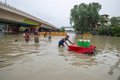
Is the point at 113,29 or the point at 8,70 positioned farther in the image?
the point at 113,29

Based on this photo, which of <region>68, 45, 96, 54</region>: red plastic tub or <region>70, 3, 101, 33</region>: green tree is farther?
<region>70, 3, 101, 33</region>: green tree

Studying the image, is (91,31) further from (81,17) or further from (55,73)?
(55,73)

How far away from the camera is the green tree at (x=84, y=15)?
70062mm

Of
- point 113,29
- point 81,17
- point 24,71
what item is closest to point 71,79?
point 24,71

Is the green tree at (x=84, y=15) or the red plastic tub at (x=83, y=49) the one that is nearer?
the red plastic tub at (x=83, y=49)

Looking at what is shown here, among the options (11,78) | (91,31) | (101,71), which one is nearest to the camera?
(11,78)

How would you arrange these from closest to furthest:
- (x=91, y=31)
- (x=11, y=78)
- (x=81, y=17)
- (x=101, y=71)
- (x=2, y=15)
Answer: (x=11, y=78) → (x=101, y=71) → (x=2, y=15) → (x=81, y=17) → (x=91, y=31)

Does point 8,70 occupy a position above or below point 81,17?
below

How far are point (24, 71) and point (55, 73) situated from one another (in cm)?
128

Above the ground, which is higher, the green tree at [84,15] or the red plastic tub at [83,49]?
the green tree at [84,15]

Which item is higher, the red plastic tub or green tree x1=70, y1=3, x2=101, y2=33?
green tree x1=70, y1=3, x2=101, y2=33

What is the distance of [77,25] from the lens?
237 feet

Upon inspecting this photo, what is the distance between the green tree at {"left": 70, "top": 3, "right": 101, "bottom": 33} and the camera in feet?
230

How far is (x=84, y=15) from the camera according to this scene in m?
69.4
